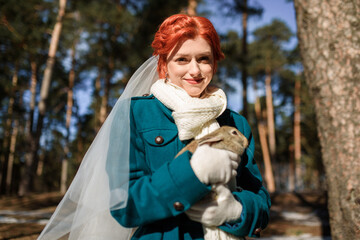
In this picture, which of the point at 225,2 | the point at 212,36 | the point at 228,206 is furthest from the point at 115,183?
the point at 225,2

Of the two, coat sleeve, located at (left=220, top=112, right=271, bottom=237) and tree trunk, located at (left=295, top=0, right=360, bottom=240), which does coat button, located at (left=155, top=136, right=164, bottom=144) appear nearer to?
coat sleeve, located at (left=220, top=112, right=271, bottom=237)

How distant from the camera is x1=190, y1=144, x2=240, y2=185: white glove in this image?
1125 millimetres

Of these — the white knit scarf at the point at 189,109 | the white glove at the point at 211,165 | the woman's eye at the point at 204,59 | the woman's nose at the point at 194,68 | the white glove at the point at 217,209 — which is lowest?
the white glove at the point at 217,209

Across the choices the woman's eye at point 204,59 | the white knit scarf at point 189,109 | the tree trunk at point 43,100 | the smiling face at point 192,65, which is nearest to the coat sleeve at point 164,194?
the white knit scarf at point 189,109

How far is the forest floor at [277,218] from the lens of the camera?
3389 mm

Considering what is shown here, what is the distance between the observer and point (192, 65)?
1.44 metres

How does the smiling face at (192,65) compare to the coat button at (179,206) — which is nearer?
the coat button at (179,206)

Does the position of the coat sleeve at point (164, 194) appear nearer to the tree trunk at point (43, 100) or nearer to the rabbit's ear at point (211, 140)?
the rabbit's ear at point (211, 140)

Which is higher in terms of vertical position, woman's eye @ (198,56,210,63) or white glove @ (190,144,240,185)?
woman's eye @ (198,56,210,63)

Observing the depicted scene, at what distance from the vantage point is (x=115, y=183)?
121cm

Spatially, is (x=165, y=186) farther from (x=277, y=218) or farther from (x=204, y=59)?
(x=277, y=218)

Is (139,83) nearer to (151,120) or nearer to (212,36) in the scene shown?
(151,120)

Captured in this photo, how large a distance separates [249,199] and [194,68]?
2.37 ft

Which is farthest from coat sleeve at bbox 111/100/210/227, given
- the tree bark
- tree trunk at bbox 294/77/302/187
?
the tree bark
